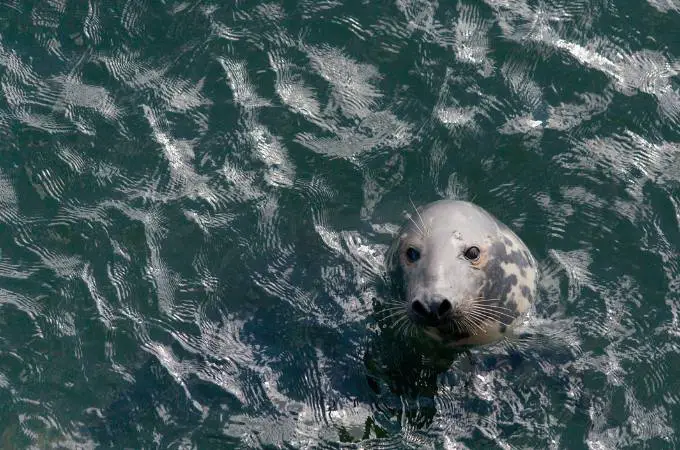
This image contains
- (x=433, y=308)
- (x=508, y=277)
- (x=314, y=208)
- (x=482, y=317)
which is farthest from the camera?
(x=314, y=208)

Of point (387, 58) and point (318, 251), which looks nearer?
point (318, 251)

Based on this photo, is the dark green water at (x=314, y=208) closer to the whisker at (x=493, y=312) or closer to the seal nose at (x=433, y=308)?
the whisker at (x=493, y=312)

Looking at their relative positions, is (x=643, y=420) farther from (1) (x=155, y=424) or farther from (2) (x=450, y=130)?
A: (1) (x=155, y=424)

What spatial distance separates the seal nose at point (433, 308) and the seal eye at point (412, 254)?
499 mm

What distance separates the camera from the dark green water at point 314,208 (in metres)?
7.18

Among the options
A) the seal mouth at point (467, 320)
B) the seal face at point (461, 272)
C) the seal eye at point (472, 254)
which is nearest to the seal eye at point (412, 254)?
the seal face at point (461, 272)

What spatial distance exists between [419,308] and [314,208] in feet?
5.96

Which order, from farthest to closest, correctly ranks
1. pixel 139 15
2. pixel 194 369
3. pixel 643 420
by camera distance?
pixel 139 15 < pixel 194 369 < pixel 643 420

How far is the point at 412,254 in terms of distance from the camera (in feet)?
22.7

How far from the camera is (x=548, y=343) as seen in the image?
7324mm

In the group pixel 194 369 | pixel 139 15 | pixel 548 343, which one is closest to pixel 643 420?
pixel 548 343

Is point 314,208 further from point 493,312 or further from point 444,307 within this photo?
point 444,307

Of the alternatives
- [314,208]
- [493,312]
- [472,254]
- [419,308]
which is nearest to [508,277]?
[493,312]

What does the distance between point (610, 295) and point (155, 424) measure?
3.46 meters
